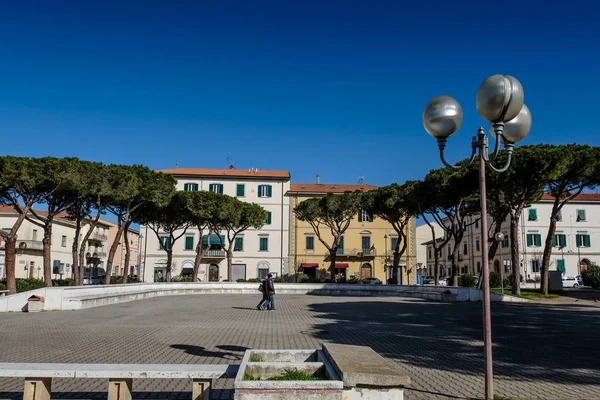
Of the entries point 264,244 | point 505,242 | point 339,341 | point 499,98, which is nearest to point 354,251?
point 264,244

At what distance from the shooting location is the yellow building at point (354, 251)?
175ft

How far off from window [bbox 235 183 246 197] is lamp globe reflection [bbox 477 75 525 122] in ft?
158

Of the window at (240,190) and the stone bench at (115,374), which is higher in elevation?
the window at (240,190)

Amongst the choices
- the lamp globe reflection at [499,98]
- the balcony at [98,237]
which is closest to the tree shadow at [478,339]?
the lamp globe reflection at [499,98]

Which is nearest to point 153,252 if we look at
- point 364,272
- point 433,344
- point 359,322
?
point 364,272

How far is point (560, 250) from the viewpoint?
183 feet

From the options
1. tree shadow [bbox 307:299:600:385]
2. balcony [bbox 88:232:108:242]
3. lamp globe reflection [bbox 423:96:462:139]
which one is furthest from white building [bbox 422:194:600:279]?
lamp globe reflection [bbox 423:96:462:139]

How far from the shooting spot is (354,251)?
5338cm

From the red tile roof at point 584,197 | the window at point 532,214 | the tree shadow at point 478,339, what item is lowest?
the tree shadow at point 478,339

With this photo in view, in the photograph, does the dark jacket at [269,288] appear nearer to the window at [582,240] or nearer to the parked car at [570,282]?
the parked car at [570,282]

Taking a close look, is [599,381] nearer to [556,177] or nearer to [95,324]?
[95,324]

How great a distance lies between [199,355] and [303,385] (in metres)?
5.07

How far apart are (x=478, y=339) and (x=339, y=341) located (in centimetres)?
316

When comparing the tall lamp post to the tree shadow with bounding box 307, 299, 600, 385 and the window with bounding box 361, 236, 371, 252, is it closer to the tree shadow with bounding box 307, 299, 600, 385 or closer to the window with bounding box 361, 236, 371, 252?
the tree shadow with bounding box 307, 299, 600, 385
